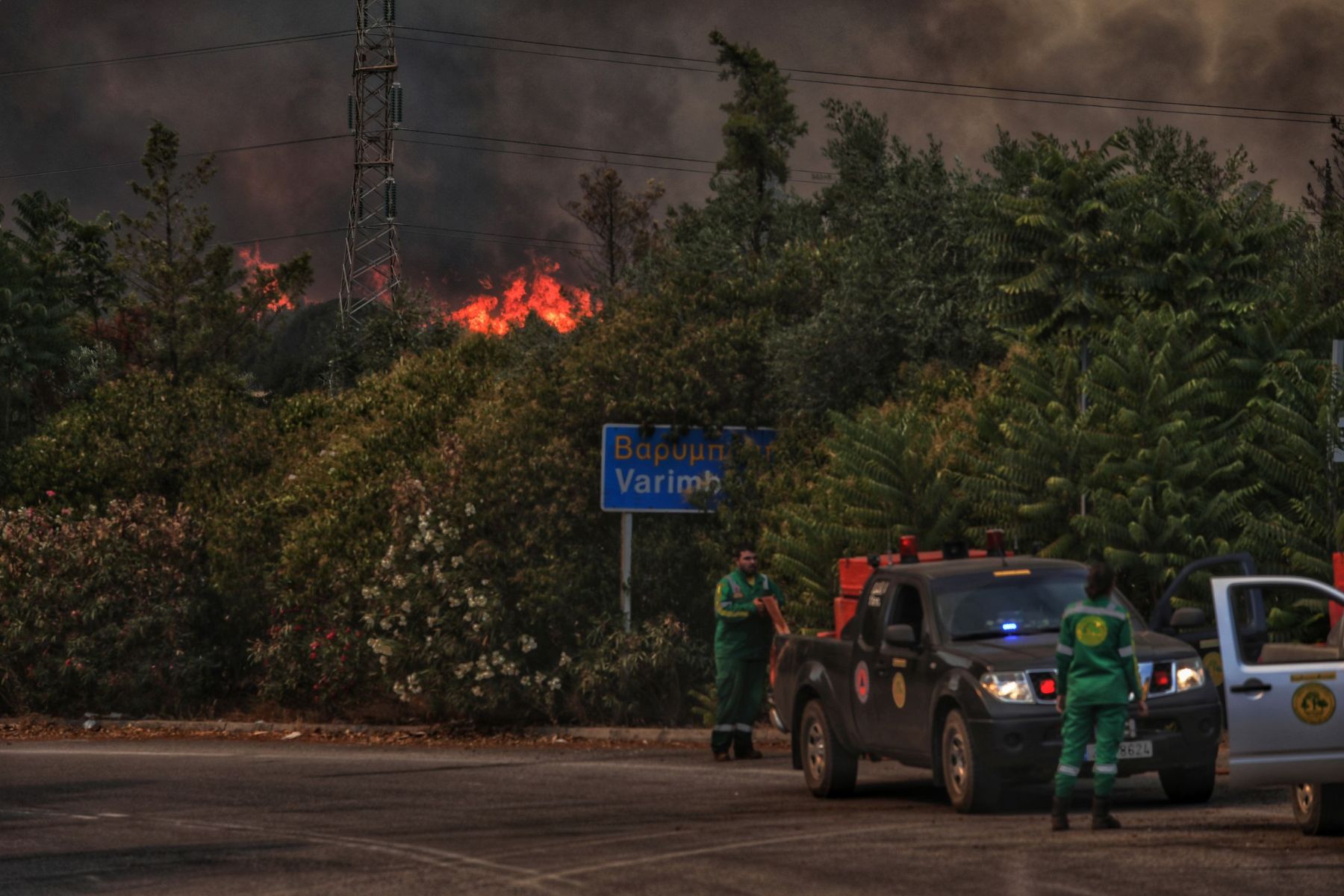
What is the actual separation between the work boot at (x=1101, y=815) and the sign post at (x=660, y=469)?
1158 centimetres

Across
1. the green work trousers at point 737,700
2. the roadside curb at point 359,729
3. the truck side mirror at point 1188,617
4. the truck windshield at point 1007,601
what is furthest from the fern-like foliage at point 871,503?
the truck side mirror at point 1188,617

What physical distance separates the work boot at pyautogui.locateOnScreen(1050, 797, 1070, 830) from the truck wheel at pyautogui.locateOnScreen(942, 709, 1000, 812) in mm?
683

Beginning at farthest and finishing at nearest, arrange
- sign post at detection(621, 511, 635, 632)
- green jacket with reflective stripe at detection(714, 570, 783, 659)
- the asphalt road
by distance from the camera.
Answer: sign post at detection(621, 511, 635, 632)
green jacket with reflective stripe at detection(714, 570, 783, 659)
the asphalt road

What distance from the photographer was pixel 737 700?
17.1 m

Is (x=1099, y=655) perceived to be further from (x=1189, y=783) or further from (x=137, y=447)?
(x=137, y=447)

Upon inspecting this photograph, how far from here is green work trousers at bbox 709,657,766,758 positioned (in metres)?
17.0

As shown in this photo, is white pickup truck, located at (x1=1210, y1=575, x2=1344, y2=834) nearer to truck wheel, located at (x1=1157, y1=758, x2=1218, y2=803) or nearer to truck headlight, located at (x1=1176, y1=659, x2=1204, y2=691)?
truck headlight, located at (x1=1176, y1=659, x2=1204, y2=691)

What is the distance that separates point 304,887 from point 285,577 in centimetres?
1637

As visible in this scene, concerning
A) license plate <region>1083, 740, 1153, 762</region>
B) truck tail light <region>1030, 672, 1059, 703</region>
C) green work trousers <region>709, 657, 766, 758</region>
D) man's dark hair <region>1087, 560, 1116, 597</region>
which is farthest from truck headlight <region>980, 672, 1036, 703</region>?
green work trousers <region>709, 657, 766, 758</region>

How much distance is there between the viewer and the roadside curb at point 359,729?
20.3m

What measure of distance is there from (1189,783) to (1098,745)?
163cm

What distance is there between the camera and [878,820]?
1210cm

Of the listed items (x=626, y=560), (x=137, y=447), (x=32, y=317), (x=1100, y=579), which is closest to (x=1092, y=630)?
(x=1100, y=579)

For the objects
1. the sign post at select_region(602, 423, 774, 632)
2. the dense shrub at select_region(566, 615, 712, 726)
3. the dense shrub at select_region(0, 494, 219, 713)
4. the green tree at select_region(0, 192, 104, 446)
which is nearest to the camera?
the dense shrub at select_region(566, 615, 712, 726)
